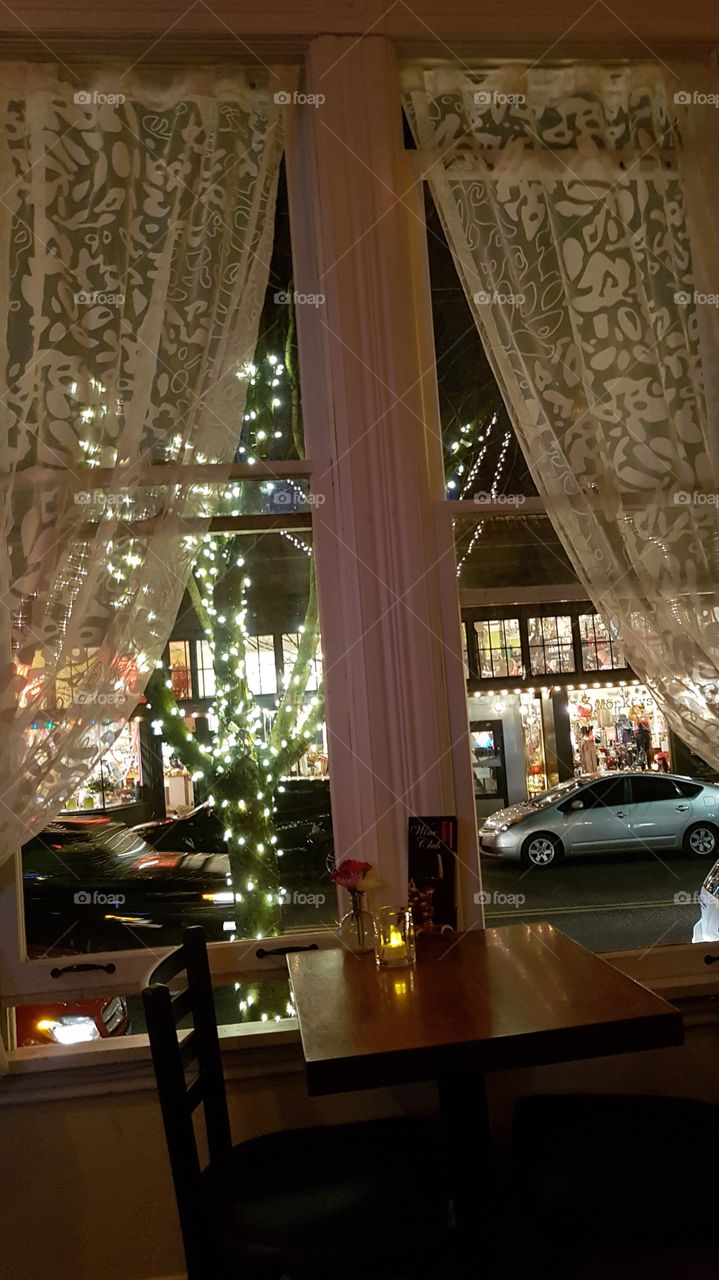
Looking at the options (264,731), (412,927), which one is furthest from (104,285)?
(412,927)

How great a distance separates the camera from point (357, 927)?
2.24 metres

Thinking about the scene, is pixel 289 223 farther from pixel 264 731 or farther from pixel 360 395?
pixel 264 731

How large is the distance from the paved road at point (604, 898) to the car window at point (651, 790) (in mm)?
150

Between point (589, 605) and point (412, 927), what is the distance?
100 centimetres

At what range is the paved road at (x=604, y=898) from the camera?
98.6 inches

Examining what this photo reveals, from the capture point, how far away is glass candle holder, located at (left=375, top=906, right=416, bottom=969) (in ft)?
6.61

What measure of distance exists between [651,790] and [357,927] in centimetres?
88

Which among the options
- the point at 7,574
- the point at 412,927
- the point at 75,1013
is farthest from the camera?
the point at 75,1013

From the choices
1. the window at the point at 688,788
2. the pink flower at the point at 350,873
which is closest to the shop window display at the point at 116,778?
the pink flower at the point at 350,873

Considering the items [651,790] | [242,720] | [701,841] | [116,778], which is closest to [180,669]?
[242,720]

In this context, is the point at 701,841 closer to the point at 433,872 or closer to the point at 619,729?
the point at 619,729

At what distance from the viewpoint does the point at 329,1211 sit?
5.39ft

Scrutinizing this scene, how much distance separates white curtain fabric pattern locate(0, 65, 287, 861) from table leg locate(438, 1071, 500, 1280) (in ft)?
3.44

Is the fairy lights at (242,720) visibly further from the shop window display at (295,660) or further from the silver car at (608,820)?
the silver car at (608,820)
